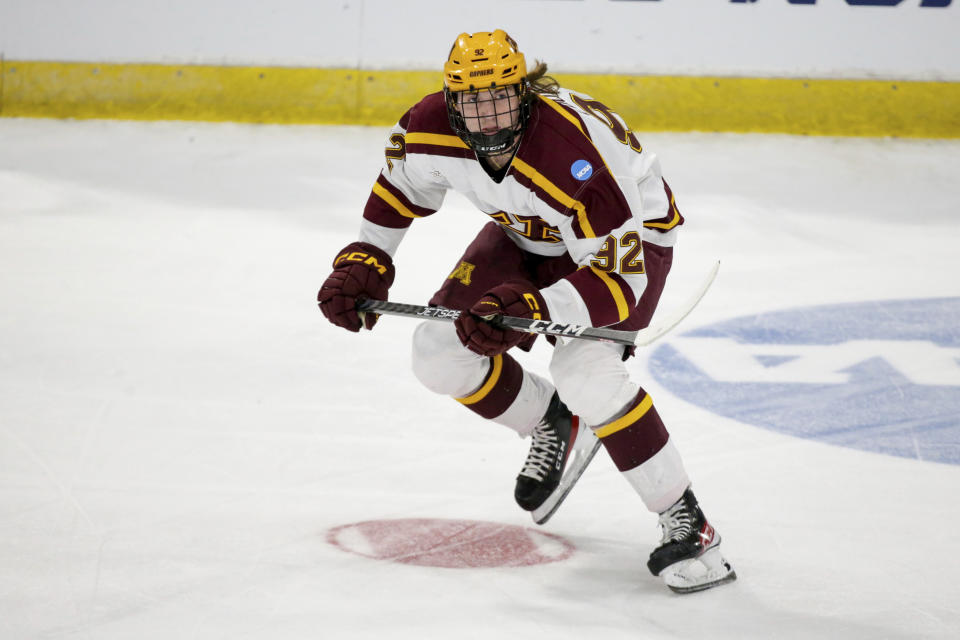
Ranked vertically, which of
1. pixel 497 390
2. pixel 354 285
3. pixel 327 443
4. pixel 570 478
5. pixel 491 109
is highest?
pixel 491 109

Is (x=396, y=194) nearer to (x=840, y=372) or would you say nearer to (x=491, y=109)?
(x=491, y=109)

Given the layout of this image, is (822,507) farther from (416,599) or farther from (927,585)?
→ (416,599)

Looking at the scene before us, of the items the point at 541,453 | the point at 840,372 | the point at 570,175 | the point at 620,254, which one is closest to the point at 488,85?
the point at 570,175

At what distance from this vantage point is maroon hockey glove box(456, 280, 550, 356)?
1.86 m

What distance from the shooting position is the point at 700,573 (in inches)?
76.0

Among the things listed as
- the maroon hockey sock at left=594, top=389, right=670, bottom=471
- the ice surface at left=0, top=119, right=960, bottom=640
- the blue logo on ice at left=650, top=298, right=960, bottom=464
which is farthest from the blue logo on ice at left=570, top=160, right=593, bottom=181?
the blue logo on ice at left=650, top=298, right=960, bottom=464

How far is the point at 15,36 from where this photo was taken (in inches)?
203

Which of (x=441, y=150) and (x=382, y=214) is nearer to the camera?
(x=441, y=150)

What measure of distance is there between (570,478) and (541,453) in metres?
0.08

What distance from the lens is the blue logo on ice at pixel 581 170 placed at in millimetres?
1875

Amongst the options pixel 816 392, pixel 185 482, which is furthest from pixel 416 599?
pixel 816 392

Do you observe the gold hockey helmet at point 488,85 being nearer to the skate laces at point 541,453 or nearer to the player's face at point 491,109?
the player's face at point 491,109

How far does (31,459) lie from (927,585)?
1.79 m

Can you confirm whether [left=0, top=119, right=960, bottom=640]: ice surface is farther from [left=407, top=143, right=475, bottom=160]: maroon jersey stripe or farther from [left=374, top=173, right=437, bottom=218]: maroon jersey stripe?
[left=407, top=143, right=475, bottom=160]: maroon jersey stripe
